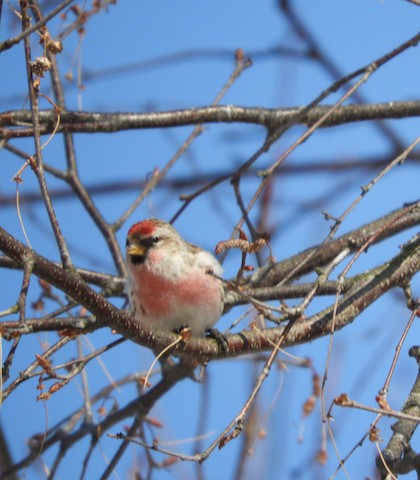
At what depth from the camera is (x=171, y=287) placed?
10.7 ft

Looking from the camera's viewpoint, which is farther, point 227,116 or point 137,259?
point 227,116

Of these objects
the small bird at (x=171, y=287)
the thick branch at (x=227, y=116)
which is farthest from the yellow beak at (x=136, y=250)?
the thick branch at (x=227, y=116)

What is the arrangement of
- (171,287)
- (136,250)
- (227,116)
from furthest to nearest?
(227,116), (136,250), (171,287)

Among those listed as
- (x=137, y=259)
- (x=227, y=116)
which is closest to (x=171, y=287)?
(x=137, y=259)

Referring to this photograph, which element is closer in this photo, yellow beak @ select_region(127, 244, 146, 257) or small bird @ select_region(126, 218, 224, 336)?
small bird @ select_region(126, 218, 224, 336)

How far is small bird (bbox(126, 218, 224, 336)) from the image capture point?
324 centimetres

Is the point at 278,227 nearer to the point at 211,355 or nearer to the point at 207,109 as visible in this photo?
the point at 207,109

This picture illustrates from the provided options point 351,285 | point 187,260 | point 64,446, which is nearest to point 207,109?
point 187,260

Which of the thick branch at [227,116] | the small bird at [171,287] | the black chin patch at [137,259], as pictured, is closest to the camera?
the small bird at [171,287]

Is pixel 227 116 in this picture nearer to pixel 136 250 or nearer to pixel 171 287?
pixel 136 250

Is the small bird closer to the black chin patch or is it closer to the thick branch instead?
the black chin patch

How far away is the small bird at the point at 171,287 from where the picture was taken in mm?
3242

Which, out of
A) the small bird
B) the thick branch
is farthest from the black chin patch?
the thick branch

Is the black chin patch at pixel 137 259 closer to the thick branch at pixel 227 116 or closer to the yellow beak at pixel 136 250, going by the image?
the yellow beak at pixel 136 250
